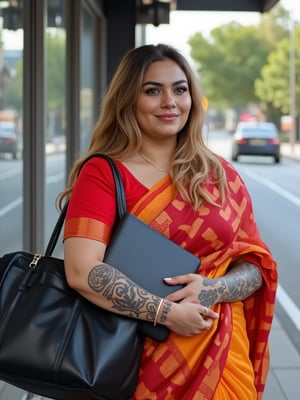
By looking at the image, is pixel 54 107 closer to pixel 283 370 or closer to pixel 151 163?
pixel 283 370

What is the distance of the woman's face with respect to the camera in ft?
6.93

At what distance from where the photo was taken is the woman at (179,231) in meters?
1.95

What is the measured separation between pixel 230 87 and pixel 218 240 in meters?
70.3

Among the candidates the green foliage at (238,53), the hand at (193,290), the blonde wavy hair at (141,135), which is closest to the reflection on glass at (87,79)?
the blonde wavy hair at (141,135)

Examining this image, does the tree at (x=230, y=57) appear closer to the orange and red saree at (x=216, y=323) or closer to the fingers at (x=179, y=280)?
the orange and red saree at (x=216, y=323)

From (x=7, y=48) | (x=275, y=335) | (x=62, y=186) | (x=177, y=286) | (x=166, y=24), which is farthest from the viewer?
(x=166, y=24)

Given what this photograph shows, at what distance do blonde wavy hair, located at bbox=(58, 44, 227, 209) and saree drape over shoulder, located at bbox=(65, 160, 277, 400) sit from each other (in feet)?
0.12

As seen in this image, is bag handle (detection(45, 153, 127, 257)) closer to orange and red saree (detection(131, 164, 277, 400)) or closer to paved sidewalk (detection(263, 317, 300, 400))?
orange and red saree (detection(131, 164, 277, 400))

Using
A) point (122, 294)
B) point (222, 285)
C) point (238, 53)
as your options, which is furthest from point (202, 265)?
point (238, 53)

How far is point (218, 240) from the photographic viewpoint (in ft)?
6.77

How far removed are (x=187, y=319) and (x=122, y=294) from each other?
7.0 inches

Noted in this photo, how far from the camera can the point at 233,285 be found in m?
2.08

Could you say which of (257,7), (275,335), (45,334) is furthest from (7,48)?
(257,7)

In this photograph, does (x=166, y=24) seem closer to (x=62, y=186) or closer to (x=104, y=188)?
(x=62, y=186)
